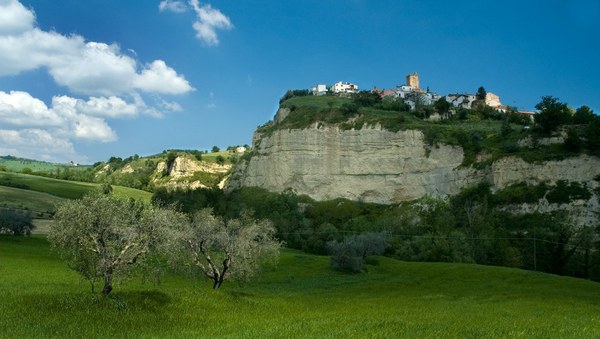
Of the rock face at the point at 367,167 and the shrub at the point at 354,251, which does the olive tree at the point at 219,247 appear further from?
the rock face at the point at 367,167

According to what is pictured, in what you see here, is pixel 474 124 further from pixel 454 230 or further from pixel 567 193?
pixel 454 230

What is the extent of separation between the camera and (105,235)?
26875mm

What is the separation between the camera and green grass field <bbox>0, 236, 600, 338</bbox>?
20.7 m

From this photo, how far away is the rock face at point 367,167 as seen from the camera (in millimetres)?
108188

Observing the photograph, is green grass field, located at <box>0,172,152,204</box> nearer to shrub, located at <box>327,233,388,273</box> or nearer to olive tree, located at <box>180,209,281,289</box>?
shrub, located at <box>327,233,388,273</box>

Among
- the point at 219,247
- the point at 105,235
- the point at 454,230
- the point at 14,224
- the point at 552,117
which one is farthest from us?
the point at 552,117

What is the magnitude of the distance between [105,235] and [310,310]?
13731mm

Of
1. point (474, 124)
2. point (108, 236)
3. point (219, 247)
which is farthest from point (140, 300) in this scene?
point (474, 124)

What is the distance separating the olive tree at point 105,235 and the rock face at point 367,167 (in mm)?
88021

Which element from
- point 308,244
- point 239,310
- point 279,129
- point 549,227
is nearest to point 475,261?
point 549,227

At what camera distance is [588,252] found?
75250mm

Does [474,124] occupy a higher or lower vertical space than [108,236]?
higher

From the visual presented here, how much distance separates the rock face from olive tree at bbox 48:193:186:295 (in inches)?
3465

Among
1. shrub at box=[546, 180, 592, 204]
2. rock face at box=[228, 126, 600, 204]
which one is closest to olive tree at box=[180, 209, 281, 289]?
shrub at box=[546, 180, 592, 204]
